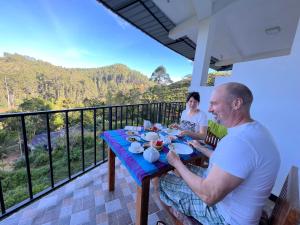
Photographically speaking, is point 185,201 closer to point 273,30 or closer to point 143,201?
point 143,201

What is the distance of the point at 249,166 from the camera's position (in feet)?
2.07

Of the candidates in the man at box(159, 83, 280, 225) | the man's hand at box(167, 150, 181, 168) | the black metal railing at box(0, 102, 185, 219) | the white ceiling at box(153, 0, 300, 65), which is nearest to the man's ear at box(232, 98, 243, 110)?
the man at box(159, 83, 280, 225)

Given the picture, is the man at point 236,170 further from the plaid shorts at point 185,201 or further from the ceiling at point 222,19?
the ceiling at point 222,19

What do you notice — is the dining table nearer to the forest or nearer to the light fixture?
the forest

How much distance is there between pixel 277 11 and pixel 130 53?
24434mm

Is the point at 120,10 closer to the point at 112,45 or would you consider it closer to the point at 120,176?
the point at 120,176

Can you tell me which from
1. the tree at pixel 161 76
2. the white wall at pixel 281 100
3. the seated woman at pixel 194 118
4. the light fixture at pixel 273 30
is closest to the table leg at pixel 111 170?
the seated woman at pixel 194 118

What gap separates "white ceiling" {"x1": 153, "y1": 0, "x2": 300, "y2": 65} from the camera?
2660mm

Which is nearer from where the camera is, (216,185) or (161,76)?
(216,185)

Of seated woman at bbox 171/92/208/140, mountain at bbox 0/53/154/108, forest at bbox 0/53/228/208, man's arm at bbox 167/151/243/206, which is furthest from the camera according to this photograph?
mountain at bbox 0/53/154/108

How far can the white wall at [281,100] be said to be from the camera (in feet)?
4.91

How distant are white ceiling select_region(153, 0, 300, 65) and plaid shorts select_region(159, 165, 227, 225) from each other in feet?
9.85

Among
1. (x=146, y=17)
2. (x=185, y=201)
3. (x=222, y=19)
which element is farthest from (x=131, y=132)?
(x=222, y=19)

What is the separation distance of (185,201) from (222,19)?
366 centimetres
